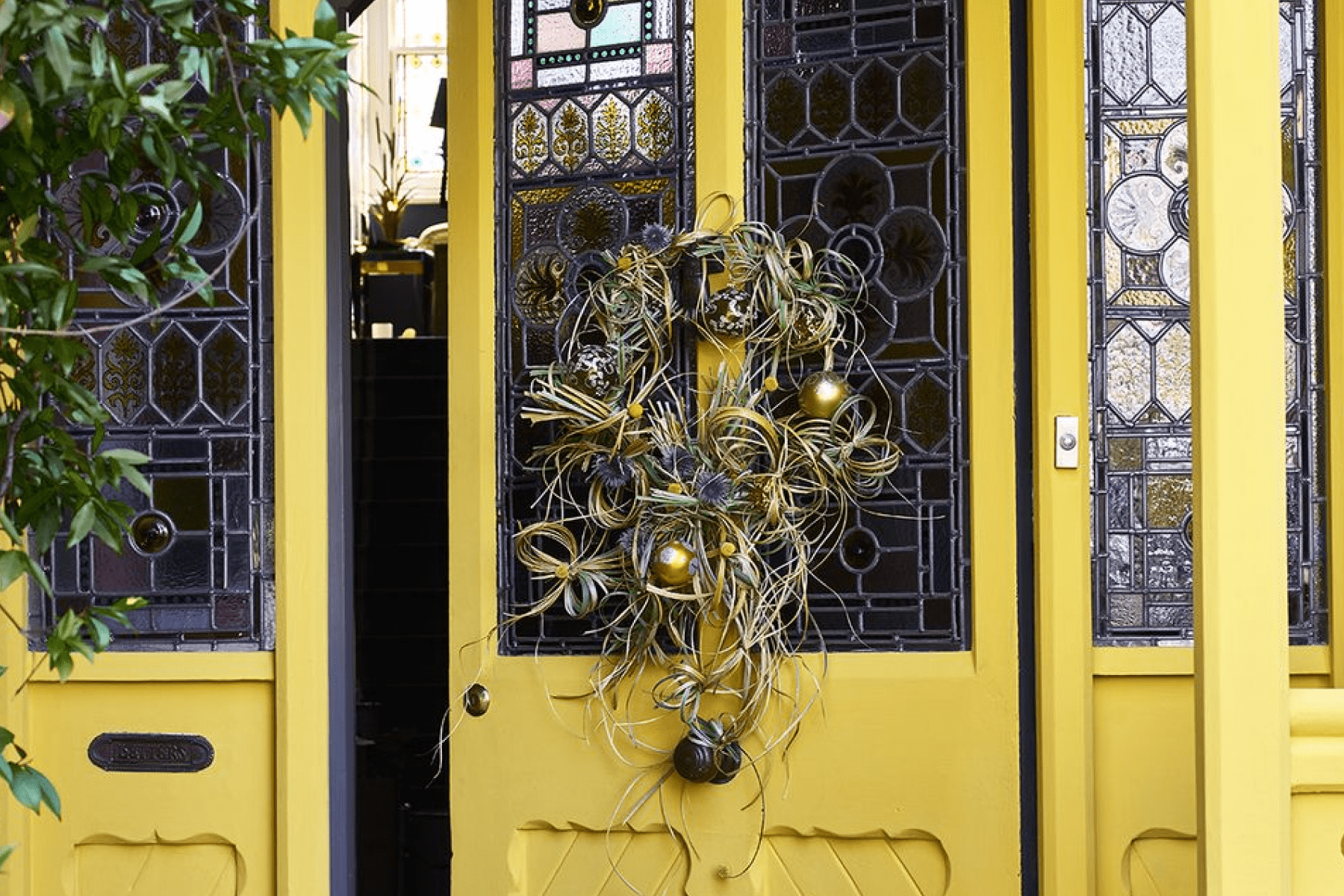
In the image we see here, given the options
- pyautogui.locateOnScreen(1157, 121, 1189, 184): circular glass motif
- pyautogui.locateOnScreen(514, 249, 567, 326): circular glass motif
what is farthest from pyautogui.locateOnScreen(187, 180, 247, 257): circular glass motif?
pyautogui.locateOnScreen(1157, 121, 1189, 184): circular glass motif

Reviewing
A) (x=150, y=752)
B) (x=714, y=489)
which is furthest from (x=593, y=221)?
(x=150, y=752)

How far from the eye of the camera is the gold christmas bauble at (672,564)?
3010 millimetres

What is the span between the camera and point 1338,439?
10.2ft

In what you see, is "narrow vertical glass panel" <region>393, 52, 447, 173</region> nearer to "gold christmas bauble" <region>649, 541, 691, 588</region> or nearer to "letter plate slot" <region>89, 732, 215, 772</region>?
"letter plate slot" <region>89, 732, 215, 772</region>

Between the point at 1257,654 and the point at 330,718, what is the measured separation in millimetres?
1856

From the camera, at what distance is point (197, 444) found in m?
3.21

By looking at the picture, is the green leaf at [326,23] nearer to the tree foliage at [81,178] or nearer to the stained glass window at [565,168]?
the tree foliage at [81,178]

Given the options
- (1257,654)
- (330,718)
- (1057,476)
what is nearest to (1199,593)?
(1257,654)

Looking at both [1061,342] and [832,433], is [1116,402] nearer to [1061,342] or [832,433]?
[1061,342]

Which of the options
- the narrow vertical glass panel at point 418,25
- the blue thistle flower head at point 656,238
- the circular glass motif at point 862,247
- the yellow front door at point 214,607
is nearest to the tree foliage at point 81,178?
the yellow front door at point 214,607

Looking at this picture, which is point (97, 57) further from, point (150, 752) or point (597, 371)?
point (150, 752)

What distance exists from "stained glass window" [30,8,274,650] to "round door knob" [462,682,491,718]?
16.3 inches

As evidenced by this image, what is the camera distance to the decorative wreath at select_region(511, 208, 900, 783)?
3074 millimetres

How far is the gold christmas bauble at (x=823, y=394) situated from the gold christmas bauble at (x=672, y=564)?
0.37 metres
